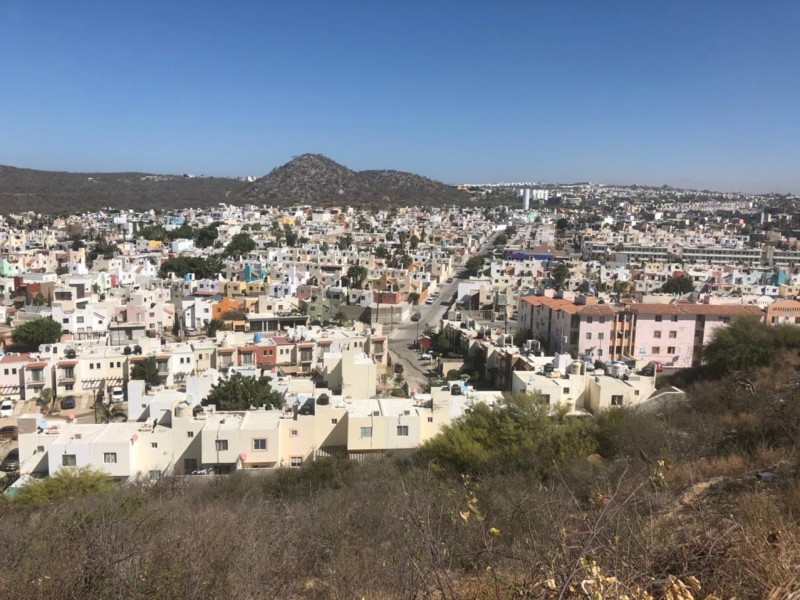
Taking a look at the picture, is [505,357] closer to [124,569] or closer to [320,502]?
[320,502]

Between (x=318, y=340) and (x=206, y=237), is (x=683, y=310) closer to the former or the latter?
(x=318, y=340)

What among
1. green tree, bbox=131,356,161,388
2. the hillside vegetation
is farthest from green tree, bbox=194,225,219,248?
the hillside vegetation

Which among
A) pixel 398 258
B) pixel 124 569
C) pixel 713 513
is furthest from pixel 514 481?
pixel 398 258

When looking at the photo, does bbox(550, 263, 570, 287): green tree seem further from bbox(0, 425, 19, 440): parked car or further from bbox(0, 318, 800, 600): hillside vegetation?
bbox(0, 425, 19, 440): parked car

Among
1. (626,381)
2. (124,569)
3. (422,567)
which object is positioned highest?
(422,567)

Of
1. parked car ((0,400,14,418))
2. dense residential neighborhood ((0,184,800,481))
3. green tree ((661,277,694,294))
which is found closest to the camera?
dense residential neighborhood ((0,184,800,481))

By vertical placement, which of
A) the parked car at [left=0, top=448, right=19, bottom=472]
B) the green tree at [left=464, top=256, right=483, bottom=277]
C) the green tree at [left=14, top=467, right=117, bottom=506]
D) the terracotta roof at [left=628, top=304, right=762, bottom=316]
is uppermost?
the terracotta roof at [left=628, top=304, right=762, bottom=316]

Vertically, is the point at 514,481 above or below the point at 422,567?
below
